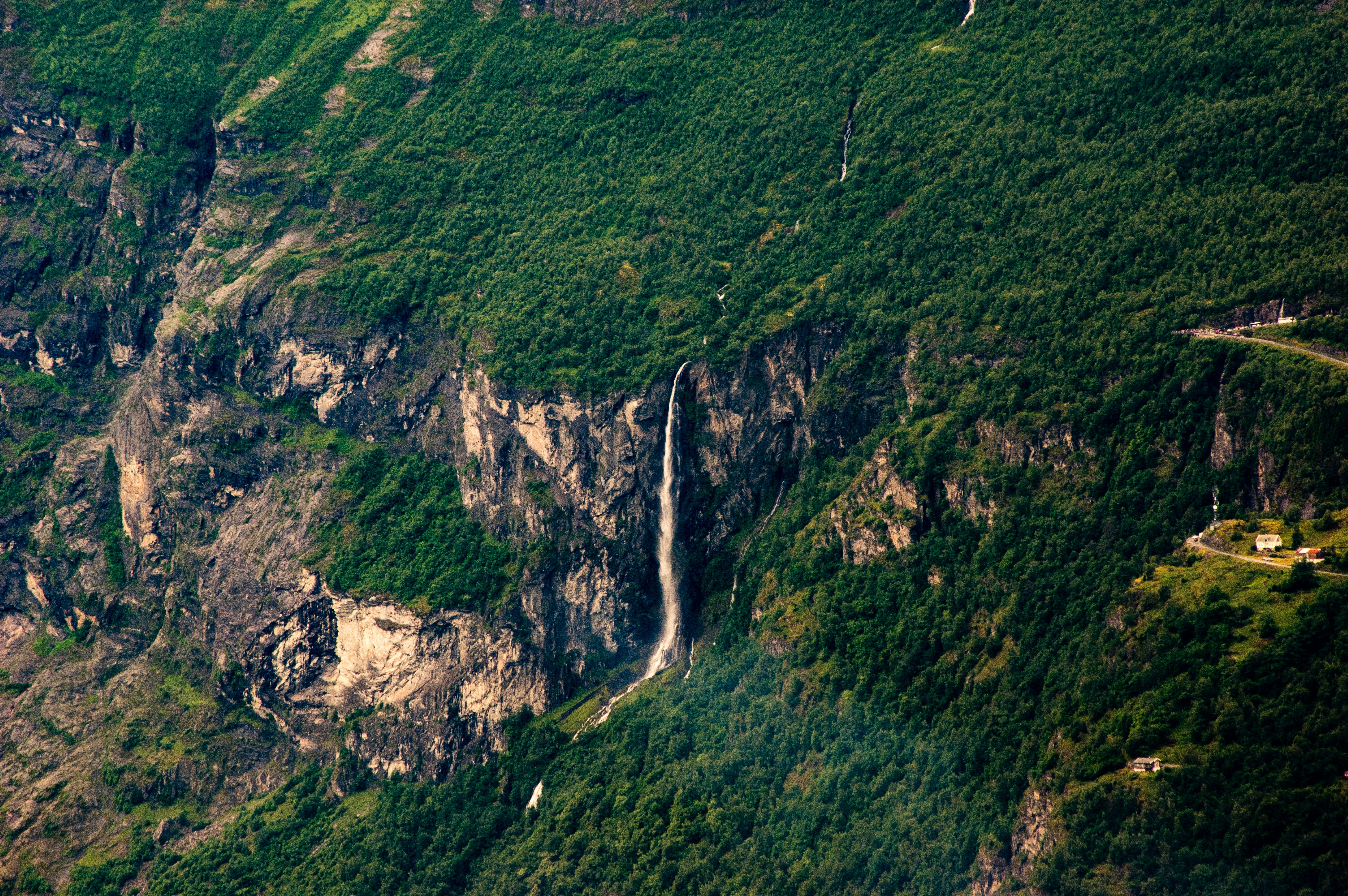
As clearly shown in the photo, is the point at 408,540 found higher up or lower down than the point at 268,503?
lower down

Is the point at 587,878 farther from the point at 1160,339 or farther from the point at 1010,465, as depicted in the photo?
the point at 1160,339

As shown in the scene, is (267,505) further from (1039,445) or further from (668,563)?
(1039,445)

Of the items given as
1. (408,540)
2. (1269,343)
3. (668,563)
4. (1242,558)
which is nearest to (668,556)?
(668,563)

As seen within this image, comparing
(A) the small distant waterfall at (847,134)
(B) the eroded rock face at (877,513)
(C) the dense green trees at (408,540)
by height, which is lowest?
(B) the eroded rock face at (877,513)

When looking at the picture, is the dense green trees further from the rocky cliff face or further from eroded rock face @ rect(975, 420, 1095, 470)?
eroded rock face @ rect(975, 420, 1095, 470)

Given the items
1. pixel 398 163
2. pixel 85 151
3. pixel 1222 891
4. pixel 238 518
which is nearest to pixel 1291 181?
pixel 1222 891

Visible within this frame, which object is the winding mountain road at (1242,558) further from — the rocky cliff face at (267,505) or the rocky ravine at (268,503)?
the rocky cliff face at (267,505)

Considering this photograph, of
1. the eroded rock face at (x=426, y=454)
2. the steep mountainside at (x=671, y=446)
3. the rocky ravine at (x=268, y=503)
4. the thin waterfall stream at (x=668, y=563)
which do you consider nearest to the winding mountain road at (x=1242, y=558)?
the steep mountainside at (x=671, y=446)
